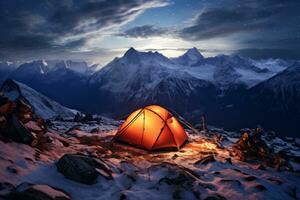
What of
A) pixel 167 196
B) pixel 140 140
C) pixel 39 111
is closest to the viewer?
pixel 167 196

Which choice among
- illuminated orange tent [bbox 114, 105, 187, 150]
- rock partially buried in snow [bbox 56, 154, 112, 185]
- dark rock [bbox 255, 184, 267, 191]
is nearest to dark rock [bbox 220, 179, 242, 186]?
dark rock [bbox 255, 184, 267, 191]

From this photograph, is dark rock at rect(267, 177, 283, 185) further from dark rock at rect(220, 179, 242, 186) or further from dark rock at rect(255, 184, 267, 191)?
dark rock at rect(220, 179, 242, 186)

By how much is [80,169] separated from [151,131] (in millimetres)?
10318

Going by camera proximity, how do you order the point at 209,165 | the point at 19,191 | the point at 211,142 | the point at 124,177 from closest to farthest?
the point at 19,191 < the point at 124,177 < the point at 209,165 < the point at 211,142

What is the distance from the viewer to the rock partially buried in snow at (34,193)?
31.4 feet

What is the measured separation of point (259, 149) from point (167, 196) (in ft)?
31.2

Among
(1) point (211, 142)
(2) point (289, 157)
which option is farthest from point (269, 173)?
(1) point (211, 142)

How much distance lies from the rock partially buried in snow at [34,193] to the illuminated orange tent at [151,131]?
12.0 m

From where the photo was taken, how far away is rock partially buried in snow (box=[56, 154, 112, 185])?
502 inches

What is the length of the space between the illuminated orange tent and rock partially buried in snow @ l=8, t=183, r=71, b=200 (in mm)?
11997

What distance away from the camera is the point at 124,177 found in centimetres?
1427

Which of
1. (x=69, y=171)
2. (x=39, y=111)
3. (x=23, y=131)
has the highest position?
(x=23, y=131)

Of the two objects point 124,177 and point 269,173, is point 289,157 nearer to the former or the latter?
point 269,173

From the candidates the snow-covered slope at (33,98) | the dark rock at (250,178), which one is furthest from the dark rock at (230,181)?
the snow-covered slope at (33,98)
